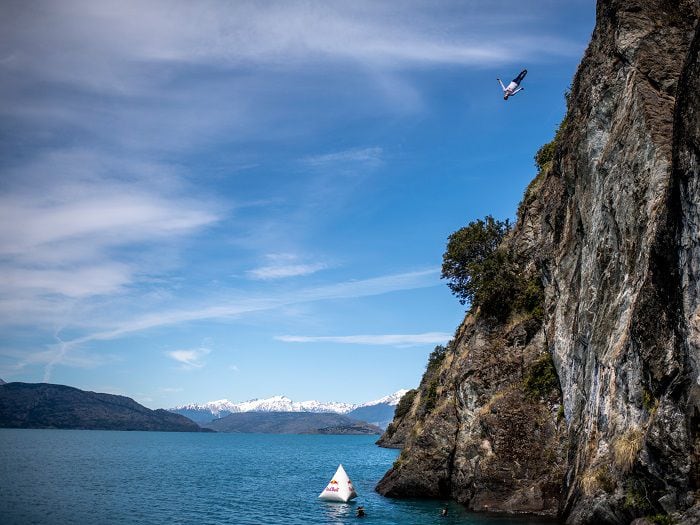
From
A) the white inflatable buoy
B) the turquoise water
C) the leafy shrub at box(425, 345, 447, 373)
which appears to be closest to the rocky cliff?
the white inflatable buoy

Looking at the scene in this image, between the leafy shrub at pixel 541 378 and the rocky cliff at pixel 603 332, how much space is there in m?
0.09

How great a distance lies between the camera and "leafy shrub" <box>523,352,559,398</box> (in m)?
41.0

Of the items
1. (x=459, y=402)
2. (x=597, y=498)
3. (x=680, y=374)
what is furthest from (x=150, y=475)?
(x=680, y=374)

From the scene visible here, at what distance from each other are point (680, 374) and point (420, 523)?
22579 mm

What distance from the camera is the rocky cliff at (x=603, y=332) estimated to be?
72.1 ft

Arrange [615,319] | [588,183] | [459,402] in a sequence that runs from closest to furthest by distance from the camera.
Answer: [615,319] → [588,183] → [459,402]

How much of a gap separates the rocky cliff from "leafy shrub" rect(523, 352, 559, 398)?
0.28ft

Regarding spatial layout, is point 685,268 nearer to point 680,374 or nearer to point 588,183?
point 680,374

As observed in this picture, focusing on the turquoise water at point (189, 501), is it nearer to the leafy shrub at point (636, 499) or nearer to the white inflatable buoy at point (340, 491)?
the white inflatable buoy at point (340, 491)

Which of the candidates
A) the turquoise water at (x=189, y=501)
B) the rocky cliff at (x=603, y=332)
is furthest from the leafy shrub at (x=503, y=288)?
the turquoise water at (x=189, y=501)

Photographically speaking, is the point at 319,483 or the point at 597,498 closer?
the point at 597,498

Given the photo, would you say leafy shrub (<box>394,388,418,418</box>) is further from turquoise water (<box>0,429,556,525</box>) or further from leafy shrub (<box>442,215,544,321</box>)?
leafy shrub (<box>442,215,544,321</box>)

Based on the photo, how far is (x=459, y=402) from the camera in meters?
46.3

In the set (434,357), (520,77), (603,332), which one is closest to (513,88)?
(520,77)
